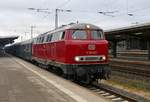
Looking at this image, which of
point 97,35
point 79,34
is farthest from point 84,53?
point 97,35

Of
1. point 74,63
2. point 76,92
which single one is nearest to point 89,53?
point 74,63

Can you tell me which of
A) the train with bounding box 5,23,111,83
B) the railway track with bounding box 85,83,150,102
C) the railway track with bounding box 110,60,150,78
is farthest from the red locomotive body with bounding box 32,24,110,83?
the railway track with bounding box 110,60,150,78

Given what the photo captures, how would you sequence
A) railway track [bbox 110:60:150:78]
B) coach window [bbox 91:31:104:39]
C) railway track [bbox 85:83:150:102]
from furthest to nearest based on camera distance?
railway track [bbox 110:60:150:78], coach window [bbox 91:31:104:39], railway track [bbox 85:83:150:102]

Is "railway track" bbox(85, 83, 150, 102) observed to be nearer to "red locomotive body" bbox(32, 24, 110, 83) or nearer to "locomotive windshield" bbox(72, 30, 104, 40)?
"red locomotive body" bbox(32, 24, 110, 83)

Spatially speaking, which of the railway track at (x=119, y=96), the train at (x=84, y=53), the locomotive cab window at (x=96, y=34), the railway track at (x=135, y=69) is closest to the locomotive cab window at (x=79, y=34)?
the train at (x=84, y=53)

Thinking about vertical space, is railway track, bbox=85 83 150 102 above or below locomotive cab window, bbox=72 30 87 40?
below

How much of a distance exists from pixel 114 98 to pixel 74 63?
4.56 metres

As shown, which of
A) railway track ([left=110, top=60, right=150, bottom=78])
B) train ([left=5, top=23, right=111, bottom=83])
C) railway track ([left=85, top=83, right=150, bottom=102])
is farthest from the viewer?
railway track ([left=110, top=60, right=150, bottom=78])

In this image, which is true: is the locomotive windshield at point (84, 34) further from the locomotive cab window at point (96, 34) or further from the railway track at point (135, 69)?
the railway track at point (135, 69)

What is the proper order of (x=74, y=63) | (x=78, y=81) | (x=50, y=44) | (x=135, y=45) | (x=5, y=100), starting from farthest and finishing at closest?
1. (x=135, y=45)
2. (x=50, y=44)
3. (x=78, y=81)
4. (x=74, y=63)
5. (x=5, y=100)

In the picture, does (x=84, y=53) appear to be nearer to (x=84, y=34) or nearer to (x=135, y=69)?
(x=84, y=34)

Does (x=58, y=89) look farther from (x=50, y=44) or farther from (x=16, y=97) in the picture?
(x=50, y=44)

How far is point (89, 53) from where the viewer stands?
18.7m

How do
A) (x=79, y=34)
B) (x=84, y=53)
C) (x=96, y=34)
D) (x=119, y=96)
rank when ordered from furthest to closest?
1. (x=96, y=34)
2. (x=79, y=34)
3. (x=84, y=53)
4. (x=119, y=96)
